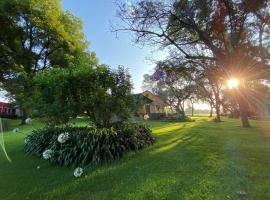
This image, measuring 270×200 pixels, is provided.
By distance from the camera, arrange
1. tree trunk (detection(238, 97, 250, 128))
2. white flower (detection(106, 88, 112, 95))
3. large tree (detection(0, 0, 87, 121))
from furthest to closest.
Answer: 1. large tree (detection(0, 0, 87, 121))
2. tree trunk (detection(238, 97, 250, 128))
3. white flower (detection(106, 88, 112, 95))

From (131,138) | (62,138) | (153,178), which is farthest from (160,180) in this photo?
(62,138)

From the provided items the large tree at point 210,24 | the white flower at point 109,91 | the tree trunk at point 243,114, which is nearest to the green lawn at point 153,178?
the white flower at point 109,91

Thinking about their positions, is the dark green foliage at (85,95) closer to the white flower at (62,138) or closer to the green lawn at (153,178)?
the white flower at (62,138)

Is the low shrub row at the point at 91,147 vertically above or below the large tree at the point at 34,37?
below

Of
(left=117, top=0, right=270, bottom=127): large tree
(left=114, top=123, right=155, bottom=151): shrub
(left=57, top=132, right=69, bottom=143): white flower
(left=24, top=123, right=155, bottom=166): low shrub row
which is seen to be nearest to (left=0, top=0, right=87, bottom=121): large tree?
(left=117, top=0, right=270, bottom=127): large tree

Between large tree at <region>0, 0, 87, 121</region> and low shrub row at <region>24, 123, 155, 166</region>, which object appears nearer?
low shrub row at <region>24, 123, 155, 166</region>

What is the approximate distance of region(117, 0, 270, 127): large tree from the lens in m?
8.55

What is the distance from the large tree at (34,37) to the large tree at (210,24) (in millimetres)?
11390

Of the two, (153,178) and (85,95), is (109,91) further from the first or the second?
(153,178)

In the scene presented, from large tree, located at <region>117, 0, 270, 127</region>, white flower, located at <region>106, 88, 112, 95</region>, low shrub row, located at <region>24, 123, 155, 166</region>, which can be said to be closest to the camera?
low shrub row, located at <region>24, 123, 155, 166</region>

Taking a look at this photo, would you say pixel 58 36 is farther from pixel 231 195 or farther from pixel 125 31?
pixel 231 195

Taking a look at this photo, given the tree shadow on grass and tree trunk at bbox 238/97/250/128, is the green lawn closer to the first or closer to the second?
the tree shadow on grass

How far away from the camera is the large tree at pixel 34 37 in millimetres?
20156

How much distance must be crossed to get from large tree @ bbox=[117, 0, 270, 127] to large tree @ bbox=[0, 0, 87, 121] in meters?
11.4
